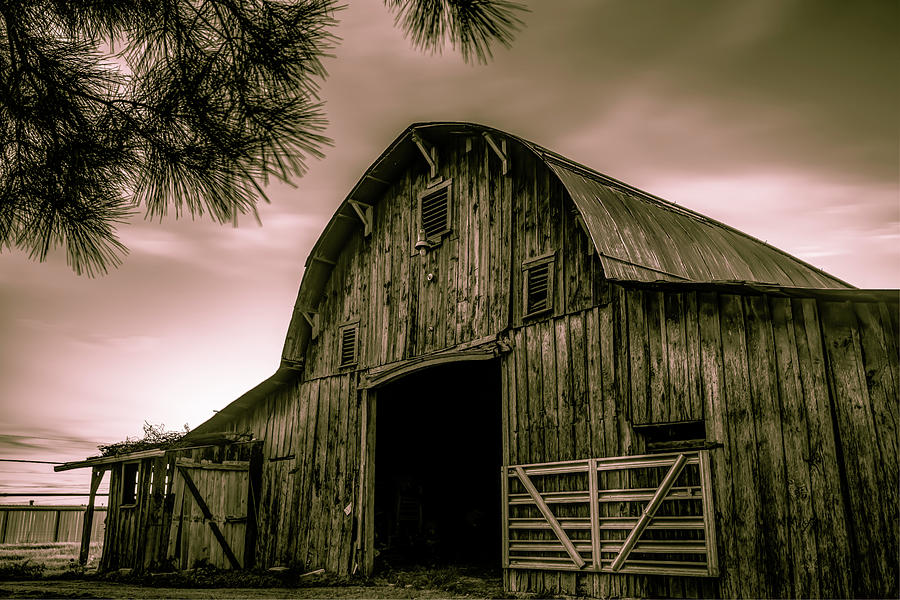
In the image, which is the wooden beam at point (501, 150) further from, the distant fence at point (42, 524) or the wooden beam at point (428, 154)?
the distant fence at point (42, 524)

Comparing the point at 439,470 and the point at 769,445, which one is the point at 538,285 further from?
the point at 439,470

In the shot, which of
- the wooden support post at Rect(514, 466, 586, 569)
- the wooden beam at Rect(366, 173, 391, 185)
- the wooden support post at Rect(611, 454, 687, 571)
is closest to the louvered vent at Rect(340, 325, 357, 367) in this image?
the wooden beam at Rect(366, 173, 391, 185)

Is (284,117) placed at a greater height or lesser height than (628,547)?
greater

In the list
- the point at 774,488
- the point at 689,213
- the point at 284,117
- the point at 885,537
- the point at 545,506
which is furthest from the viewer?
the point at 689,213

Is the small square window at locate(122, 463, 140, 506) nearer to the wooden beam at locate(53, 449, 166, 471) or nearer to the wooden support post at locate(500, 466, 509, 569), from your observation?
the wooden beam at locate(53, 449, 166, 471)

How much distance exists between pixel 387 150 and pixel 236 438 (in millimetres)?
7253

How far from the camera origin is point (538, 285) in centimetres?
1134

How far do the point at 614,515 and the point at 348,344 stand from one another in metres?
7.15

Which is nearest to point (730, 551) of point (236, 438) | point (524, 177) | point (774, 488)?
point (774, 488)

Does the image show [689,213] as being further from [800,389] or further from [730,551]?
[730,551]

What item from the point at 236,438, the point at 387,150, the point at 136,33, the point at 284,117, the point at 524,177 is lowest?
the point at 236,438

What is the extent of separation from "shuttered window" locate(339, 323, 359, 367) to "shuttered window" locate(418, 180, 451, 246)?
2.54 metres

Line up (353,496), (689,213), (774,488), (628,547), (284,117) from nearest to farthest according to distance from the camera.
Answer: (284,117) → (774,488) → (628,547) → (353,496) → (689,213)

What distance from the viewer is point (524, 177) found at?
12.1 meters
